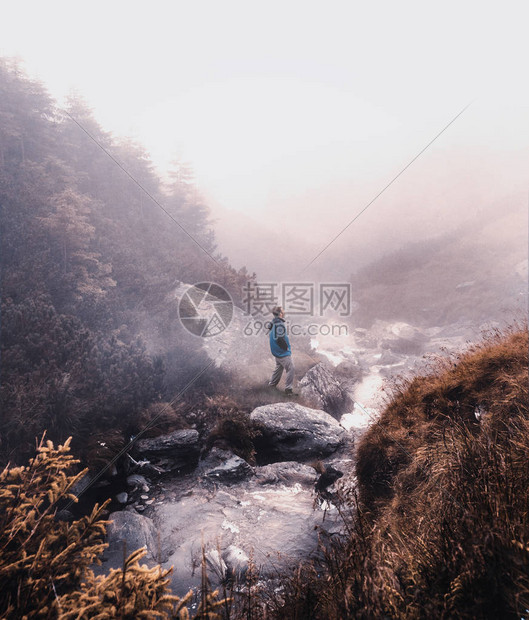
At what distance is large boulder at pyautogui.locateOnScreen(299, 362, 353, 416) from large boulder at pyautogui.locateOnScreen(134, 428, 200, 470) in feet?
15.0

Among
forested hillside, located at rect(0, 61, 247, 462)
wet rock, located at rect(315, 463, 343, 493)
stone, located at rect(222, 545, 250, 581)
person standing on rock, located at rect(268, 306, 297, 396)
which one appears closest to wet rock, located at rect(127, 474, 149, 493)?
forested hillside, located at rect(0, 61, 247, 462)

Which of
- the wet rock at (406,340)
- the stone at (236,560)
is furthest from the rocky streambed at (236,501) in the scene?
the wet rock at (406,340)

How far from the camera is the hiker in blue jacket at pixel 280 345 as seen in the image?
28.6 ft

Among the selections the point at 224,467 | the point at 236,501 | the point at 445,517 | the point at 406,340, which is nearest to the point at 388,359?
the point at 406,340

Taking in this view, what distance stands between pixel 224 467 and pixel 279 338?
3933 mm

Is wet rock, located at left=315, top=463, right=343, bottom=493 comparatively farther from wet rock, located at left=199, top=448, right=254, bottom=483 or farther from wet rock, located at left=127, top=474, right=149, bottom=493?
wet rock, located at left=127, top=474, right=149, bottom=493

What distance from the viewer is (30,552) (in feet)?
6.72

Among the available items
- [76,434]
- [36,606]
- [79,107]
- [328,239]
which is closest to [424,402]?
[36,606]

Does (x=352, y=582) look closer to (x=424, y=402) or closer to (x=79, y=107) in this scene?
(x=424, y=402)

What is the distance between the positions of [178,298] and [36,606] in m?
10.2

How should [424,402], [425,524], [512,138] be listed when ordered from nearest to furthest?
[425,524] < [424,402] < [512,138]

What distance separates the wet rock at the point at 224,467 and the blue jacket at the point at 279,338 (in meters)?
3.46

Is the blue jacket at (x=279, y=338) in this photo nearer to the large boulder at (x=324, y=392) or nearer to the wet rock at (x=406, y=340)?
the large boulder at (x=324, y=392)

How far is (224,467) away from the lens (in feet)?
18.5
